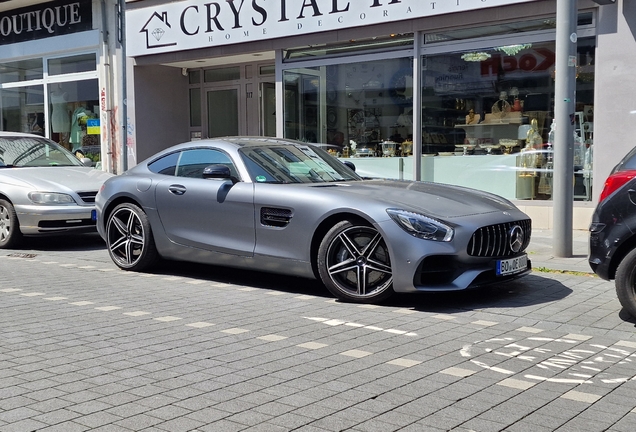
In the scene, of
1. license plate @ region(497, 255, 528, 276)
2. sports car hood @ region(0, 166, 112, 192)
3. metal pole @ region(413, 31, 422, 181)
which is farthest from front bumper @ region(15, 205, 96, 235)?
license plate @ region(497, 255, 528, 276)

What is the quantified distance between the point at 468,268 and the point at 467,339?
1.01 metres

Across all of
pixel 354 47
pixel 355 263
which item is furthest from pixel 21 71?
pixel 355 263

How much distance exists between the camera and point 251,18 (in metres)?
14.2

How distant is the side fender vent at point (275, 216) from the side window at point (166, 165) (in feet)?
4.96

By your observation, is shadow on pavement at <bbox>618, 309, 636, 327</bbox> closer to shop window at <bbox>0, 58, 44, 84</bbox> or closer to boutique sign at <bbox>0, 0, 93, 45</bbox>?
boutique sign at <bbox>0, 0, 93, 45</bbox>

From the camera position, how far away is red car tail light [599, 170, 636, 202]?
5.62 metres

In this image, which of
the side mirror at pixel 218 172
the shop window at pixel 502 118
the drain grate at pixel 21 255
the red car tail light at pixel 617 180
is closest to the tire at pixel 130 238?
the side mirror at pixel 218 172

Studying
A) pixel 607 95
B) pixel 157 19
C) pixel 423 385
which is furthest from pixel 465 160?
pixel 423 385

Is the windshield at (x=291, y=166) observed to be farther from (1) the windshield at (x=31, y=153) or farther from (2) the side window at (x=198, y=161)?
(1) the windshield at (x=31, y=153)

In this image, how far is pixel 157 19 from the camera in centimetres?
1573

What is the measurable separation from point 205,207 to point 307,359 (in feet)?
9.84

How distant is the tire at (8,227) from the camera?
10.1 metres

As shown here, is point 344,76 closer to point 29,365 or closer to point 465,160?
point 465,160

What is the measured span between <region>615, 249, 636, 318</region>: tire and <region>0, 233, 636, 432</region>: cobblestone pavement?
0.19 metres
